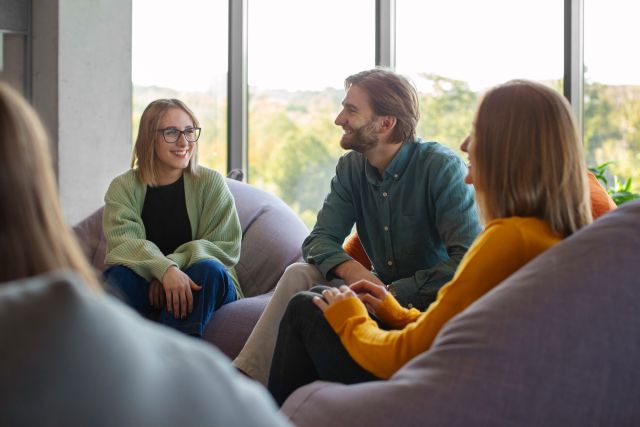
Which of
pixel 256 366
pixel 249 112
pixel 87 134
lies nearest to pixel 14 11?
pixel 87 134

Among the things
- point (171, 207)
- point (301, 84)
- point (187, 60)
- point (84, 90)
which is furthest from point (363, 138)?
point (187, 60)

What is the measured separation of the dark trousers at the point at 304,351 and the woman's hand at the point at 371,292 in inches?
7.1

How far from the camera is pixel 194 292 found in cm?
335

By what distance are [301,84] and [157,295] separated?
2237 mm

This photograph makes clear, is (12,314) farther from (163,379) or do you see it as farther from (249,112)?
(249,112)

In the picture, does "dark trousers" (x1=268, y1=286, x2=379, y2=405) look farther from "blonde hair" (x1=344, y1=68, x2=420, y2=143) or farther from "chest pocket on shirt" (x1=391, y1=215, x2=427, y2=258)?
"blonde hair" (x1=344, y1=68, x2=420, y2=143)

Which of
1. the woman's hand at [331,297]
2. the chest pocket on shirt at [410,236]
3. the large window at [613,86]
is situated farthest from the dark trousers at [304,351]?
the large window at [613,86]

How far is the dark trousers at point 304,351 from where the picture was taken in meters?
2.19

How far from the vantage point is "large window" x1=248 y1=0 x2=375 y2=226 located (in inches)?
200

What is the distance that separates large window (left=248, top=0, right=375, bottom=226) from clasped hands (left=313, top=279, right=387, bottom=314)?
2.64m

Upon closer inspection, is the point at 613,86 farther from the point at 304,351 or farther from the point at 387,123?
the point at 304,351

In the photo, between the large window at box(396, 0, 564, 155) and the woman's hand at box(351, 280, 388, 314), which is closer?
the woman's hand at box(351, 280, 388, 314)

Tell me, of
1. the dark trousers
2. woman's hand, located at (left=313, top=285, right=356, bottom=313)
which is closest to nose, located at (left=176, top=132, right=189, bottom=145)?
the dark trousers

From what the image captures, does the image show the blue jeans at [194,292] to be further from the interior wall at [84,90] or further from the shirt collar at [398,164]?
the interior wall at [84,90]
